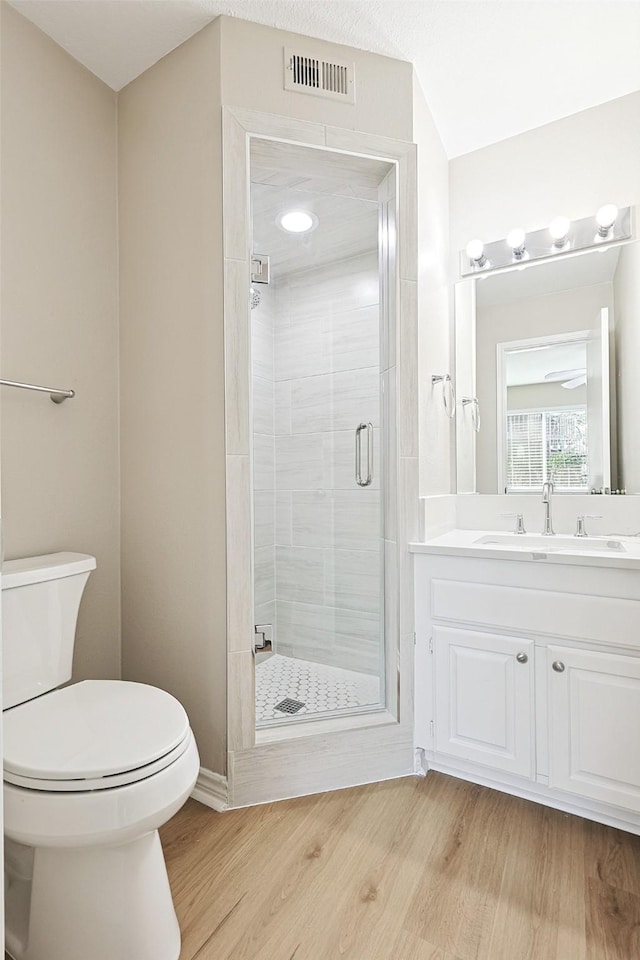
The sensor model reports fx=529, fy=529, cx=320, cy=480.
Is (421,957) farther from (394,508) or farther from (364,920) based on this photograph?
(394,508)

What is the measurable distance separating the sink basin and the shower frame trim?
0.37 meters

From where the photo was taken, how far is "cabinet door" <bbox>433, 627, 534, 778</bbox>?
1667mm

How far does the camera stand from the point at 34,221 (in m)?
1.68

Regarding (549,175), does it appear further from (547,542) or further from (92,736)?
(92,736)

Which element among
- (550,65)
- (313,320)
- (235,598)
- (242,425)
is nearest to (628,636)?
(235,598)

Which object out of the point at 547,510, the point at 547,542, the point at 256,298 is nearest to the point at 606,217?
the point at 547,510

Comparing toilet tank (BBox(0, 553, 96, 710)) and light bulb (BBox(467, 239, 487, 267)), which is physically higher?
light bulb (BBox(467, 239, 487, 267))

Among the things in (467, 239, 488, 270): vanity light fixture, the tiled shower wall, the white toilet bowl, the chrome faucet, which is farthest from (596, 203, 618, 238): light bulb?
the white toilet bowl

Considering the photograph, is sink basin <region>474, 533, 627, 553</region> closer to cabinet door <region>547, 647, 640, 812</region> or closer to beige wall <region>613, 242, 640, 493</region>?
beige wall <region>613, 242, 640, 493</region>

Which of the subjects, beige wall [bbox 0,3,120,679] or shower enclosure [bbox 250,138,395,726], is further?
shower enclosure [bbox 250,138,395,726]

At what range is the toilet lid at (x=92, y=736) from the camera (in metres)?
1.07

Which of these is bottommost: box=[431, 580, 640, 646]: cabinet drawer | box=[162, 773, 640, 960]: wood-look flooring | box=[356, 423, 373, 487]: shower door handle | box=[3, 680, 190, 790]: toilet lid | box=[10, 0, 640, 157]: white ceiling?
box=[162, 773, 640, 960]: wood-look flooring

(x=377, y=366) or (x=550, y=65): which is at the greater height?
(x=550, y=65)

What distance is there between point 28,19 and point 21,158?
0.46 metres
